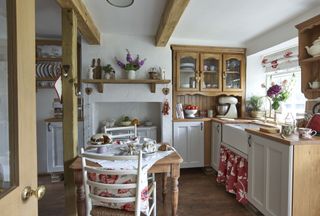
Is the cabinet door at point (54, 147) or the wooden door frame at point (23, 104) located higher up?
the wooden door frame at point (23, 104)

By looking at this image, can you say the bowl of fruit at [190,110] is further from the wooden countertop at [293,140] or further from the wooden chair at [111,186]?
the wooden chair at [111,186]

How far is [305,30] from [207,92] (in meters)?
1.60

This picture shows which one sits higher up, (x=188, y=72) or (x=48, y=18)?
(x=48, y=18)

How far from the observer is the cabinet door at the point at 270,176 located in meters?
1.70

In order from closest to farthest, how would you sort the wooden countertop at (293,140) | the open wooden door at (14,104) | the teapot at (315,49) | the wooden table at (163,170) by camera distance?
the open wooden door at (14,104), the wooden countertop at (293,140), the wooden table at (163,170), the teapot at (315,49)

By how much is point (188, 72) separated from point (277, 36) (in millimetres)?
1330

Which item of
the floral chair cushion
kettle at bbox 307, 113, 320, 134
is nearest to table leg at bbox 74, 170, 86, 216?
the floral chair cushion

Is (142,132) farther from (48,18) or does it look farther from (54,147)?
(48,18)

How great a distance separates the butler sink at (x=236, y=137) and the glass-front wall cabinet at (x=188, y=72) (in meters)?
0.88

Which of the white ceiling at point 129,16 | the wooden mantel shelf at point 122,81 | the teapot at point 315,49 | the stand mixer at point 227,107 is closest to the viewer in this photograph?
the teapot at point 315,49

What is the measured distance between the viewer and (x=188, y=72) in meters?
3.54

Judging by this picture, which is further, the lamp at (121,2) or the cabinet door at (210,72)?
the cabinet door at (210,72)

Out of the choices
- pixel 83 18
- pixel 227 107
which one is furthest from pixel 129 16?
pixel 227 107

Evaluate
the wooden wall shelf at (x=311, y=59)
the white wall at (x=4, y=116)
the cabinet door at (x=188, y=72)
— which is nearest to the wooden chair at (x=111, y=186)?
the white wall at (x=4, y=116)
